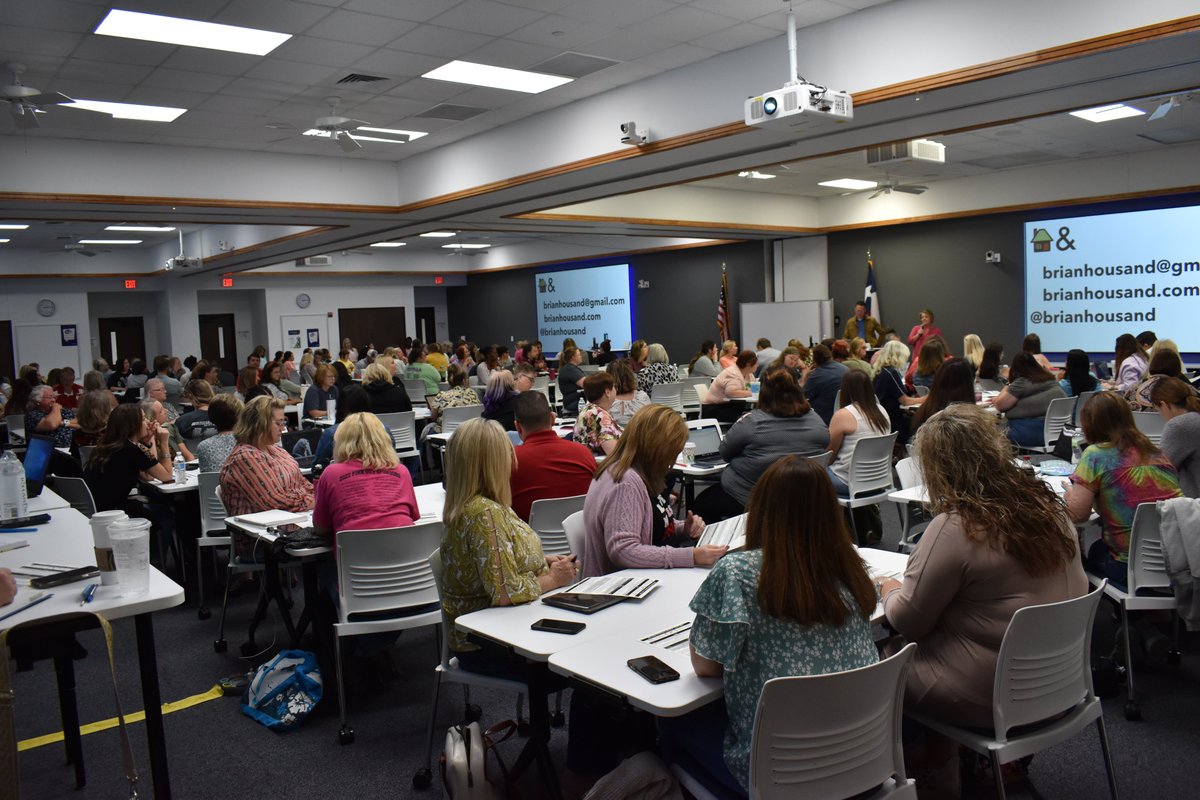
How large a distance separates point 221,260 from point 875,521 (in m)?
12.7

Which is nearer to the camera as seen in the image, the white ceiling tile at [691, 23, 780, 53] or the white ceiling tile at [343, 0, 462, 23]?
the white ceiling tile at [343, 0, 462, 23]

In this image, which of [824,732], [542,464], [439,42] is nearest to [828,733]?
[824,732]

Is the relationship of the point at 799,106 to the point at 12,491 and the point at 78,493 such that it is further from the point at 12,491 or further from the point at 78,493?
the point at 78,493

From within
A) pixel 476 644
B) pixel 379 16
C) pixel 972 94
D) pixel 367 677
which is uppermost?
pixel 379 16

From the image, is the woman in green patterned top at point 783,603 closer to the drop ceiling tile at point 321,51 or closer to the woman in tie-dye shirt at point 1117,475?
the woman in tie-dye shirt at point 1117,475

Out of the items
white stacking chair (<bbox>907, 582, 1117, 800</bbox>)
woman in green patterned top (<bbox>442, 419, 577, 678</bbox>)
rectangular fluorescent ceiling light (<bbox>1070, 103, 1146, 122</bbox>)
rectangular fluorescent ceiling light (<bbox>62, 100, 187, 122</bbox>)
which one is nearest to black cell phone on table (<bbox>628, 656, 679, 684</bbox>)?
woman in green patterned top (<bbox>442, 419, 577, 678</bbox>)

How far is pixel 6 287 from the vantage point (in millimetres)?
16953

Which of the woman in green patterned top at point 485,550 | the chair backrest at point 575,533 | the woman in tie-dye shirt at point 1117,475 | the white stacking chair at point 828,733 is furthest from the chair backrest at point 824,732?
the woman in tie-dye shirt at point 1117,475

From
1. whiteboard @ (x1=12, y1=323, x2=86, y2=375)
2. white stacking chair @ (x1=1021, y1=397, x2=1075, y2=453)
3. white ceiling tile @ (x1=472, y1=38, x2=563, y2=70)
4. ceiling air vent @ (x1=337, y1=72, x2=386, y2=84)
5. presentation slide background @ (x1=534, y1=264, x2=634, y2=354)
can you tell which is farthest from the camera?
presentation slide background @ (x1=534, y1=264, x2=634, y2=354)

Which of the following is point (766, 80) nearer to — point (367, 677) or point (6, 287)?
Result: point (367, 677)

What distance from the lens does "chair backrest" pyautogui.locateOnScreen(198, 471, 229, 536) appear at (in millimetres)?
5016

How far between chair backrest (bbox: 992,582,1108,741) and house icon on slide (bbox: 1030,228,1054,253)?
11.3 metres

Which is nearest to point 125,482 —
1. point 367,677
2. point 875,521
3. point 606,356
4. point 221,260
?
point 367,677

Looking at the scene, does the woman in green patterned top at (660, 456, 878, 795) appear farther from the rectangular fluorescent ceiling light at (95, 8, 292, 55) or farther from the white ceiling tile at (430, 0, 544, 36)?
the rectangular fluorescent ceiling light at (95, 8, 292, 55)
